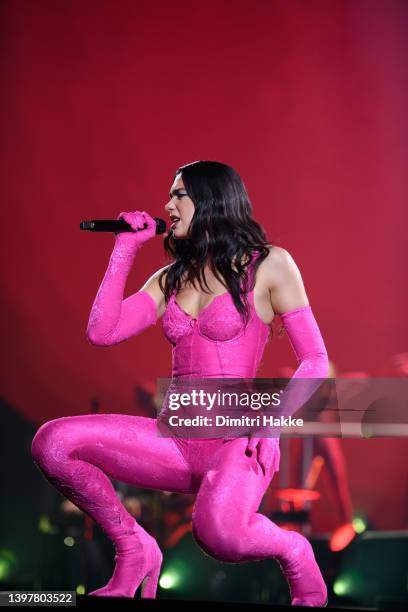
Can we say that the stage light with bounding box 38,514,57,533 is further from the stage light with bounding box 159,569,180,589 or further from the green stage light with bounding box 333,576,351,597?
the green stage light with bounding box 333,576,351,597

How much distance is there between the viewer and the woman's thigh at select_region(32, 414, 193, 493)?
214 cm

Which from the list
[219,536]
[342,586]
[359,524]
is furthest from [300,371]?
[359,524]

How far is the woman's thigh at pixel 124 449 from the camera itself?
2141 mm

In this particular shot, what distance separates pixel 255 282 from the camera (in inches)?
87.2

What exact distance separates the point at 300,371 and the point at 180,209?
549mm

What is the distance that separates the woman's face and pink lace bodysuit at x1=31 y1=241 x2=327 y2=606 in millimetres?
151

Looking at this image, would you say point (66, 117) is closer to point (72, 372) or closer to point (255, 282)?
point (72, 372)

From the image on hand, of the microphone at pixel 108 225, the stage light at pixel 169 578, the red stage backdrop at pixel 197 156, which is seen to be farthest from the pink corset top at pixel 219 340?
the stage light at pixel 169 578

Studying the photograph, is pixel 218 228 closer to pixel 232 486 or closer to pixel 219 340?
pixel 219 340

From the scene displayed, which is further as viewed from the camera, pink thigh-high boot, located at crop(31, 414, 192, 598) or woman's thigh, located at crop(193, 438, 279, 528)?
pink thigh-high boot, located at crop(31, 414, 192, 598)

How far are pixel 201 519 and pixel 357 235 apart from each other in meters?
2.29

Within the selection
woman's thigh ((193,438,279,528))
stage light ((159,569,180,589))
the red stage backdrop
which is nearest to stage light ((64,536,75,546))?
stage light ((159,569,180,589))

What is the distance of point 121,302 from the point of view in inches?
90.0

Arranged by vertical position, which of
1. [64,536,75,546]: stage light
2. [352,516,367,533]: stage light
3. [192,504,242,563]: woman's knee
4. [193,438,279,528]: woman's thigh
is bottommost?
[64,536,75,546]: stage light
